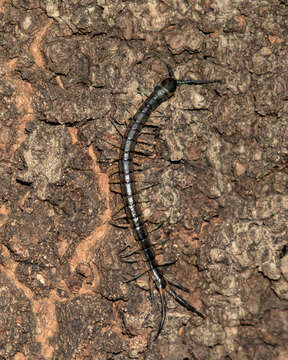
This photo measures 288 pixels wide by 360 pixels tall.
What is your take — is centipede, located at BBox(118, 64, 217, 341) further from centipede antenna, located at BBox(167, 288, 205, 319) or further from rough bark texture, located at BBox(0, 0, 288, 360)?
rough bark texture, located at BBox(0, 0, 288, 360)

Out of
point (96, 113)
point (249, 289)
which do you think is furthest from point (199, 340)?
point (96, 113)

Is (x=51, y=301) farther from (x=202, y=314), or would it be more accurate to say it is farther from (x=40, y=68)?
(x=40, y=68)

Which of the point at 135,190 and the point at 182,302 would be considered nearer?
the point at 182,302

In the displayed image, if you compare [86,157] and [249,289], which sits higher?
[86,157]

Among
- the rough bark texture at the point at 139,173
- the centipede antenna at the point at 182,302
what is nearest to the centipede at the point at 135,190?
the centipede antenna at the point at 182,302

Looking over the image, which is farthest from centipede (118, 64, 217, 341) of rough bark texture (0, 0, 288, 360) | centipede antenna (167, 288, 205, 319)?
rough bark texture (0, 0, 288, 360)

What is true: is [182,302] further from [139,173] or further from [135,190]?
[139,173]

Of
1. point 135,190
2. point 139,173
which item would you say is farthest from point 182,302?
point 139,173
